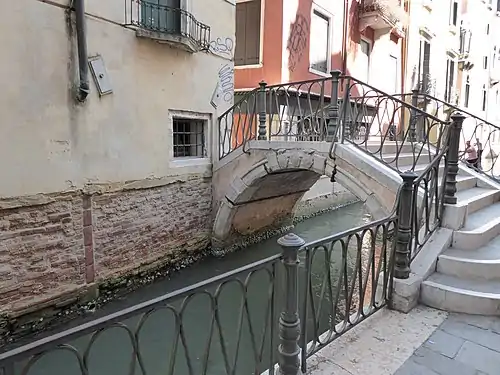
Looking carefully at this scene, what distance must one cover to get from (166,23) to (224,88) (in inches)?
63.7

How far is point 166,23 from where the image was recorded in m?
5.89

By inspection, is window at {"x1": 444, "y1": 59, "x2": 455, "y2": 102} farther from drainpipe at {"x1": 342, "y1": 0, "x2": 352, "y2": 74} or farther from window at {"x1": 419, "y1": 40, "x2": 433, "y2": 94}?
drainpipe at {"x1": 342, "y1": 0, "x2": 352, "y2": 74}

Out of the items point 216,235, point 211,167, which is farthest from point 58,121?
point 216,235

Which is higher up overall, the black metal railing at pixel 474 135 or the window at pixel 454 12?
the window at pixel 454 12

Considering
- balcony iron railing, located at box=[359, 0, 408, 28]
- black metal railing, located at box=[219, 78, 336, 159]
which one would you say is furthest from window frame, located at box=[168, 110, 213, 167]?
balcony iron railing, located at box=[359, 0, 408, 28]

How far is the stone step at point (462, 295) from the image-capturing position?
2.93 metres

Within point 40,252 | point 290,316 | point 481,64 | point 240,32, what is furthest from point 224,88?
Answer: point 481,64

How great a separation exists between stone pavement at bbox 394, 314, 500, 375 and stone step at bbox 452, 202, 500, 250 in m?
0.87

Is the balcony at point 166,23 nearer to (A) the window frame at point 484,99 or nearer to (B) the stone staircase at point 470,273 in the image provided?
(B) the stone staircase at point 470,273

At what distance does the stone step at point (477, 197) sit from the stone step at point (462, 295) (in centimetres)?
128

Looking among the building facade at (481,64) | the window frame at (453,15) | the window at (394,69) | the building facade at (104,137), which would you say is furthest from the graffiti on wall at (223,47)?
the building facade at (481,64)

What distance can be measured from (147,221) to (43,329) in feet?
6.64

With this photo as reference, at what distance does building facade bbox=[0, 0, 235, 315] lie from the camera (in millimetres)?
4316

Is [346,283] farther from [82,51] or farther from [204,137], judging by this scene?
[204,137]
